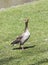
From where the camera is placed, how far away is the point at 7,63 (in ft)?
41.3

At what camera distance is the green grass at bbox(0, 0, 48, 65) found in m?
12.8

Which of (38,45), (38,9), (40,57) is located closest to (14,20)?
(38,9)

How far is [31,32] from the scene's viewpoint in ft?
62.5

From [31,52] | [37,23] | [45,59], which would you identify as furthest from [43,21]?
[45,59]

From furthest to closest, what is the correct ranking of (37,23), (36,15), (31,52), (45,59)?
(36,15)
(37,23)
(31,52)
(45,59)

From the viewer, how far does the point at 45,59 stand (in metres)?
12.4

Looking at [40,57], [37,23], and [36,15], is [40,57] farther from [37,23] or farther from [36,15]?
[36,15]

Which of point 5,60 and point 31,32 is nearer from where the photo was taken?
point 5,60

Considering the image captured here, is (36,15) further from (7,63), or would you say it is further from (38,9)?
(7,63)

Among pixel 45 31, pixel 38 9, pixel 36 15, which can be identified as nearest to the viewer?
pixel 45 31

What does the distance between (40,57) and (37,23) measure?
30.8 feet

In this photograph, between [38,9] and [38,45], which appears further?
[38,9]

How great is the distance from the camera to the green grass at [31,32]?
504 inches

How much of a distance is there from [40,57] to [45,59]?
0.33 m
